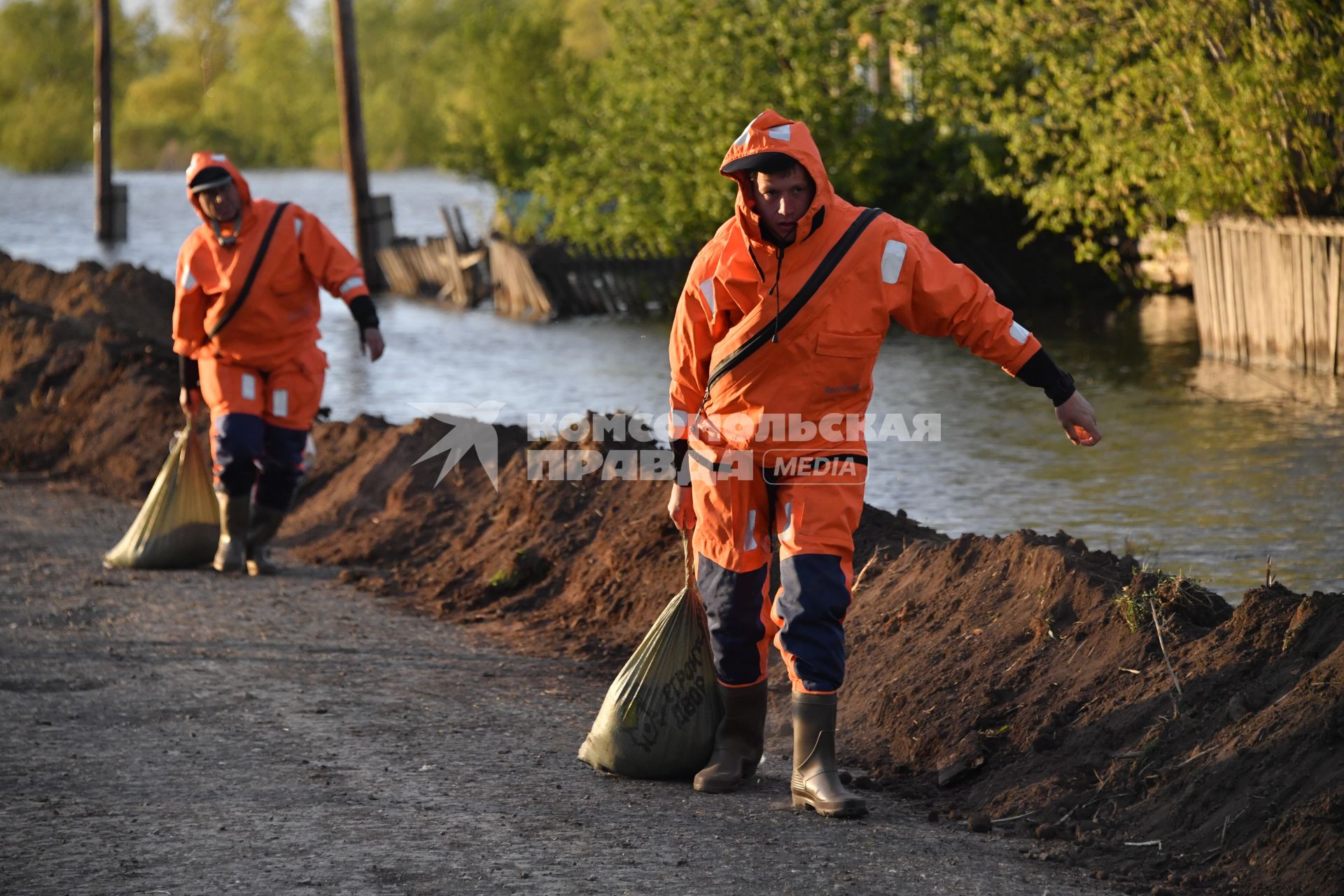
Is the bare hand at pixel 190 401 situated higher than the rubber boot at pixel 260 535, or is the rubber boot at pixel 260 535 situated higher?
the bare hand at pixel 190 401

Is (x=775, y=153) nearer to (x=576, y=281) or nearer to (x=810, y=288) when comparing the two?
(x=810, y=288)

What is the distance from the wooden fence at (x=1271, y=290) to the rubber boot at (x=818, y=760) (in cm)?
1050

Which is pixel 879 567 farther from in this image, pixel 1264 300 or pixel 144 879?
pixel 1264 300

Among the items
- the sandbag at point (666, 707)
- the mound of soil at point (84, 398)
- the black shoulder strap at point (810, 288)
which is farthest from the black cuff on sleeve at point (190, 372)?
the black shoulder strap at point (810, 288)

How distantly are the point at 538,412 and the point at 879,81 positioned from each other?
10.2 metres

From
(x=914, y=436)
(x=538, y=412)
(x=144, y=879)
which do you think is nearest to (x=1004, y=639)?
(x=144, y=879)

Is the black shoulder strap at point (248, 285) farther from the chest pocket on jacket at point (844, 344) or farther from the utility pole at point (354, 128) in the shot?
the utility pole at point (354, 128)

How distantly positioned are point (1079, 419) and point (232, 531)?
5026 mm

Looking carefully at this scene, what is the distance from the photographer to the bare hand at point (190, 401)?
876cm

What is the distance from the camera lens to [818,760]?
16.1 feet

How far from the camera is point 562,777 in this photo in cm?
530

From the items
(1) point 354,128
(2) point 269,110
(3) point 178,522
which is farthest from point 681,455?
(2) point 269,110

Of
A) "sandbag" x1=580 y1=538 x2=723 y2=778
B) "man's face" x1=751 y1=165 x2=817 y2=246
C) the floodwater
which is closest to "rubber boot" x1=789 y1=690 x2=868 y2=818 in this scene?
"sandbag" x1=580 y1=538 x2=723 y2=778

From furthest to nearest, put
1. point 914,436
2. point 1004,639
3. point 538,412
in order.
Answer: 1. point 538,412
2. point 914,436
3. point 1004,639
